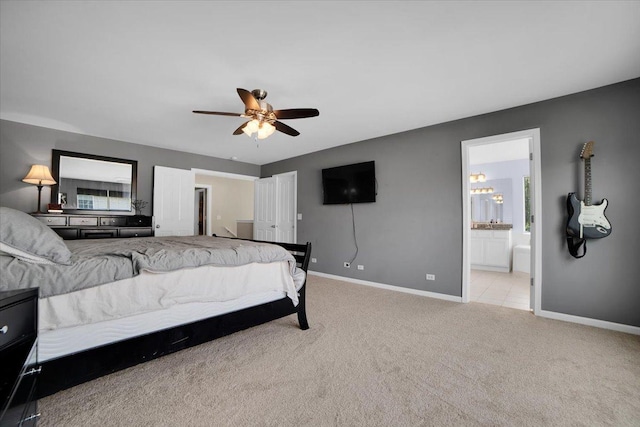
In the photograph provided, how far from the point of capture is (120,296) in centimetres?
155

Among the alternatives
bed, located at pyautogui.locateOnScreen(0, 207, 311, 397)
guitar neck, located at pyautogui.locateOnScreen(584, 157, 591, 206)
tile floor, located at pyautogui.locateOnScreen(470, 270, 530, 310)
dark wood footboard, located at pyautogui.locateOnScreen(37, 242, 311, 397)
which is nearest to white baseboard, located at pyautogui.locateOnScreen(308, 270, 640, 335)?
tile floor, located at pyautogui.locateOnScreen(470, 270, 530, 310)

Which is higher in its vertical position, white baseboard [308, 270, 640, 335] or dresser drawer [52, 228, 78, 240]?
dresser drawer [52, 228, 78, 240]

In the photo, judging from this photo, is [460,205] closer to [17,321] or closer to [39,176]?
[17,321]

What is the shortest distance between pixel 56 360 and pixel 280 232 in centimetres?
446

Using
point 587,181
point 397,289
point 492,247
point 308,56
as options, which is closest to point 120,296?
point 308,56

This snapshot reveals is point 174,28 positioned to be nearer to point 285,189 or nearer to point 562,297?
point 285,189

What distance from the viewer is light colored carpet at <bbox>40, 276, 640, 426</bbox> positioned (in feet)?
4.51

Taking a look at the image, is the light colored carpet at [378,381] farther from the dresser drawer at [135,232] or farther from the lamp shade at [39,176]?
the lamp shade at [39,176]

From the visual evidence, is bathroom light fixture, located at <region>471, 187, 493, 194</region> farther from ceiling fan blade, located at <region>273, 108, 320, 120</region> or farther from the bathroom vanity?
ceiling fan blade, located at <region>273, 108, 320, 120</region>

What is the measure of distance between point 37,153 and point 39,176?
1.64 feet

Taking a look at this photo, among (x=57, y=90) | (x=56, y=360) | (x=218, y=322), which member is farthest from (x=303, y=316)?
(x=57, y=90)

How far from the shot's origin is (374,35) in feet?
6.22

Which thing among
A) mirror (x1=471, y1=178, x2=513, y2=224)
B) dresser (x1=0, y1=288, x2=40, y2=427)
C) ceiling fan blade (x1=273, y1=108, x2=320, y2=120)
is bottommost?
dresser (x1=0, y1=288, x2=40, y2=427)

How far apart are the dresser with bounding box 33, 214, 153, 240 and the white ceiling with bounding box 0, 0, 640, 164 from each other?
1346 millimetres
